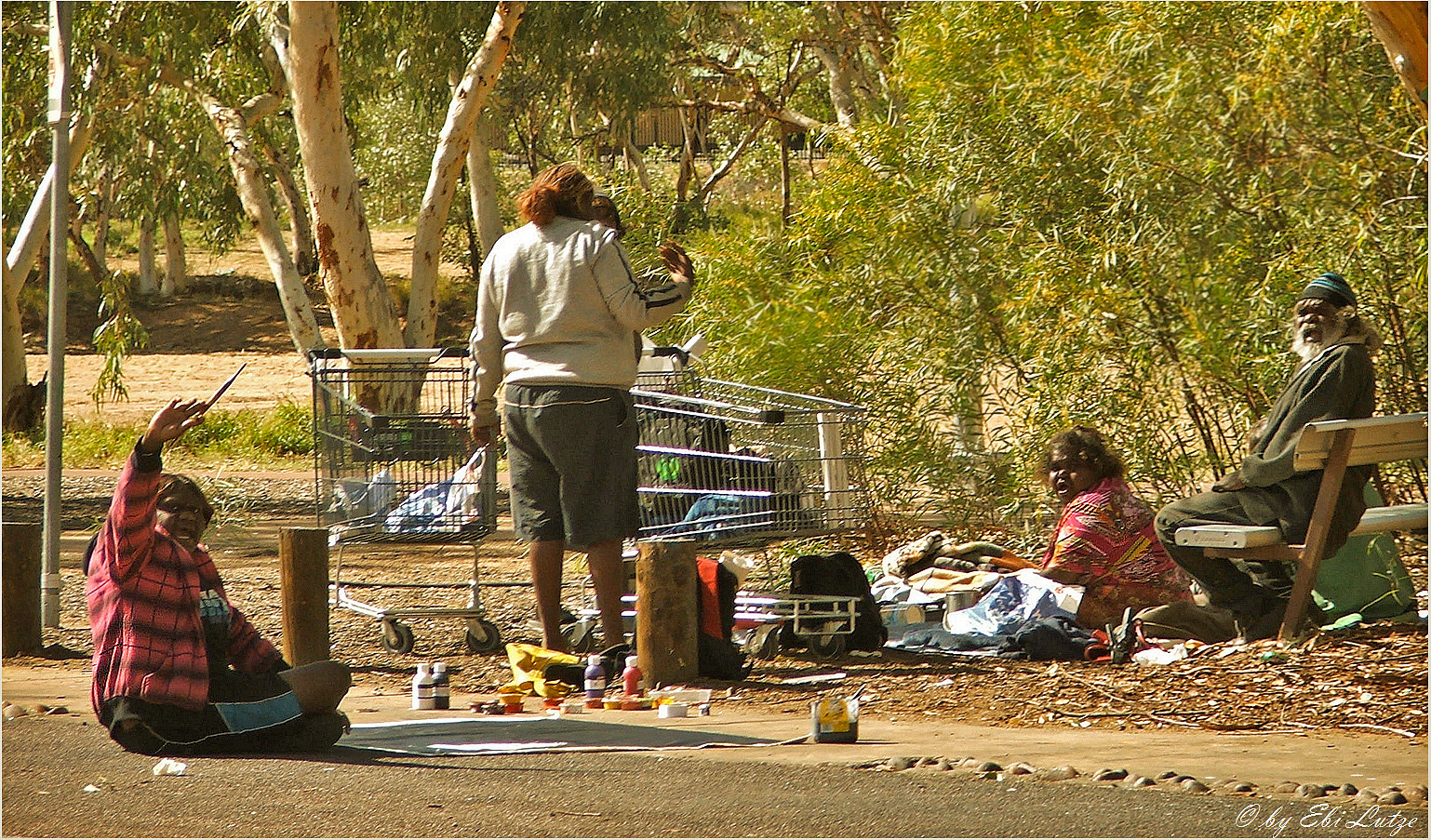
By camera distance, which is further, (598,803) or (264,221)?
(264,221)

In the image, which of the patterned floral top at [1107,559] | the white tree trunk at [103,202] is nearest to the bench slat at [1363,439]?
the patterned floral top at [1107,559]

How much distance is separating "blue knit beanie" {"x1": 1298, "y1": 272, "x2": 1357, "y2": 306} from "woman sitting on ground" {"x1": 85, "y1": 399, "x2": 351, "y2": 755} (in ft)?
13.1

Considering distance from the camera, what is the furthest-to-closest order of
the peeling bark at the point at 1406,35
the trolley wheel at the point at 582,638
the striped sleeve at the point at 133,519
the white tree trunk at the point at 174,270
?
the white tree trunk at the point at 174,270 < the trolley wheel at the point at 582,638 < the peeling bark at the point at 1406,35 < the striped sleeve at the point at 133,519

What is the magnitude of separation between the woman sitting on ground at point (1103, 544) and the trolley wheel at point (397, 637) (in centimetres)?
269

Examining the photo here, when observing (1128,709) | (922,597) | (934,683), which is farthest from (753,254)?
(1128,709)

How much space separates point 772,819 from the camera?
3982 mm

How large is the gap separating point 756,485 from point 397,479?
163 cm

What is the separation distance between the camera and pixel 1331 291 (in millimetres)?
6504

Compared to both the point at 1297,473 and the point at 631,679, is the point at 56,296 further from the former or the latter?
the point at 1297,473

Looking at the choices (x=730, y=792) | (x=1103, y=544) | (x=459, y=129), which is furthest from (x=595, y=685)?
(x=459, y=129)

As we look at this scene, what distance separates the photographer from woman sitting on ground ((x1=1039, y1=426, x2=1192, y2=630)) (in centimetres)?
689

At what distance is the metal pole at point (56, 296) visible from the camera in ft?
24.1

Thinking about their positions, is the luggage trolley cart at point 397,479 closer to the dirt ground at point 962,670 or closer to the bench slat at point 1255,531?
the dirt ground at point 962,670

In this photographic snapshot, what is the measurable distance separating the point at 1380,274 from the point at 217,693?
562cm
